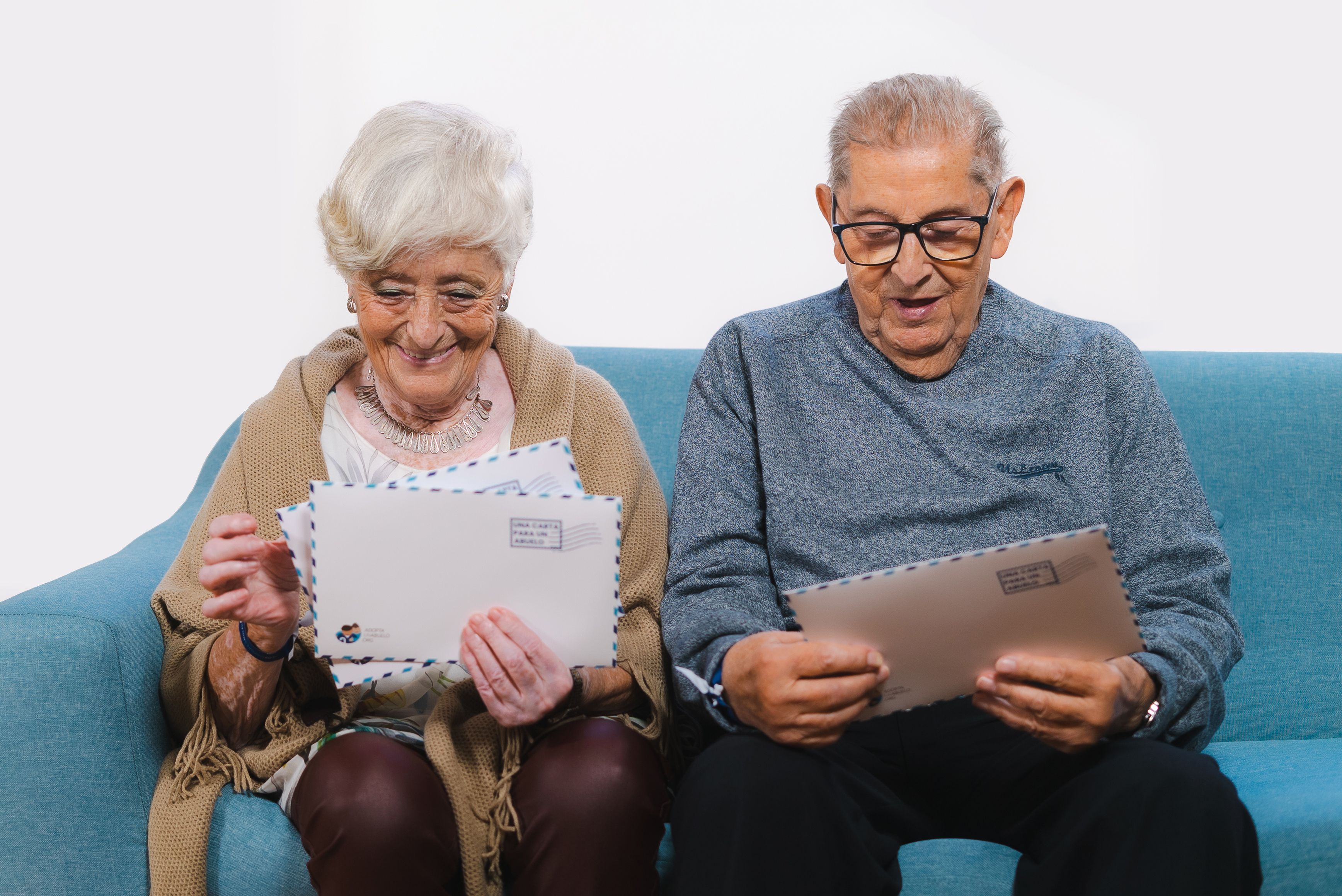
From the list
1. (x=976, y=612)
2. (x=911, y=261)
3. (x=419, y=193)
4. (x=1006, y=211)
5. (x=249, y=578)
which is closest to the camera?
(x=976, y=612)

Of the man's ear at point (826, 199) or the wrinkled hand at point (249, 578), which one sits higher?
the man's ear at point (826, 199)

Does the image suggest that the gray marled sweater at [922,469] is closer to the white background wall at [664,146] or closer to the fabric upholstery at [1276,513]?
the fabric upholstery at [1276,513]

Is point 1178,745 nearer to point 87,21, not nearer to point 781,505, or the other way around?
point 781,505

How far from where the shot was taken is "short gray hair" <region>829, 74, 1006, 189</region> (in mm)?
1530

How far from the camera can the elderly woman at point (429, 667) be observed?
1262mm

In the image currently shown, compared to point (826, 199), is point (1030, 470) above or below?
below

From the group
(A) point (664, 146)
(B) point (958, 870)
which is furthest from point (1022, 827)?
(A) point (664, 146)

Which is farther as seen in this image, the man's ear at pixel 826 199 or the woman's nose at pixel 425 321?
the man's ear at pixel 826 199

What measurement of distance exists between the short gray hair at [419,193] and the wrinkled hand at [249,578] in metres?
0.38

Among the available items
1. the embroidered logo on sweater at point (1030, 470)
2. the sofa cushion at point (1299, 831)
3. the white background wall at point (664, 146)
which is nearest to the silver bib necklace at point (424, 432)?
the embroidered logo on sweater at point (1030, 470)

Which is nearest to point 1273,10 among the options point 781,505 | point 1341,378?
point 1341,378

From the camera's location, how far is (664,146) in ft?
7.98

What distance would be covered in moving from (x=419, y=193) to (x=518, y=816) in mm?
778

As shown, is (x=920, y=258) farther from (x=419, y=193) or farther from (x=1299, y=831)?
(x=1299, y=831)
